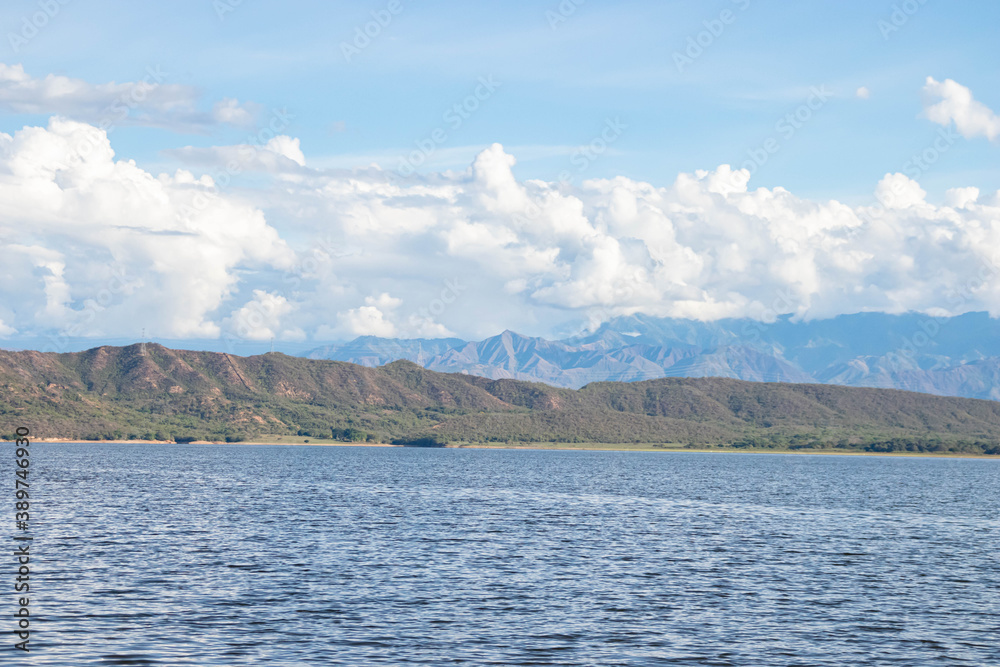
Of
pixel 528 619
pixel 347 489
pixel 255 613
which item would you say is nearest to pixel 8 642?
pixel 255 613

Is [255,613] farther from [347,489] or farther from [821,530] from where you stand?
[347,489]

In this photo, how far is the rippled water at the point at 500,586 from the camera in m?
47.0

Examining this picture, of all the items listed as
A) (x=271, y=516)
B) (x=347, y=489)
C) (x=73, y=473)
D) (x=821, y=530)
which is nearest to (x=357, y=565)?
(x=271, y=516)

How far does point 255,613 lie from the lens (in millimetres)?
53750

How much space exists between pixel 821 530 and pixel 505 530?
38557mm

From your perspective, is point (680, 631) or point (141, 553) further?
point (141, 553)

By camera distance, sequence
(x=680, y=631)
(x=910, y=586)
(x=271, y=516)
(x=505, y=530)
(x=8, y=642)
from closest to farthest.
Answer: (x=8, y=642), (x=680, y=631), (x=910, y=586), (x=505, y=530), (x=271, y=516)

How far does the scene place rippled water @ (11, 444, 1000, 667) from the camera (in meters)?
47.0

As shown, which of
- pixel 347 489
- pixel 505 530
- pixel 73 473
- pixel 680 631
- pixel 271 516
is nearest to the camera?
pixel 680 631

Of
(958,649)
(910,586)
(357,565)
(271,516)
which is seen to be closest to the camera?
(958,649)

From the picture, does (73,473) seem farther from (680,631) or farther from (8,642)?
(680,631)

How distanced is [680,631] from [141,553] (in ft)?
157

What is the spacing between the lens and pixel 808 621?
181 ft

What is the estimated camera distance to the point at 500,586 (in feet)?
213
